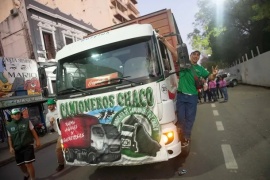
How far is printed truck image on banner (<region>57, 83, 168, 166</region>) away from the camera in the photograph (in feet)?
13.1

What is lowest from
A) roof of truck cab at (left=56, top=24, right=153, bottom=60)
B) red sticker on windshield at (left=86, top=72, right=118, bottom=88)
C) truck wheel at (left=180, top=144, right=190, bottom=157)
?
truck wheel at (left=180, top=144, right=190, bottom=157)

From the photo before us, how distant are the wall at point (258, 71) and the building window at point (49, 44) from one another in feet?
51.6

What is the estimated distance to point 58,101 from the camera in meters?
4.63

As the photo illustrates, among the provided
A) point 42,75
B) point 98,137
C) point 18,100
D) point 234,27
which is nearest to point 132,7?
point 234,27

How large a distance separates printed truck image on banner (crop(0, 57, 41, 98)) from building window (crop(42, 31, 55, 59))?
2.09m

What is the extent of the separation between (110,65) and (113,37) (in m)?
0.49

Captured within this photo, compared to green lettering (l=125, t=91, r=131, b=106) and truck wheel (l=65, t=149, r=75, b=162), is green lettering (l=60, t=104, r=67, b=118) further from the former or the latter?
green lettering (l=125, t=91, r=131, b=106)

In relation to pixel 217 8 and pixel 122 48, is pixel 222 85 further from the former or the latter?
pixel 217 8

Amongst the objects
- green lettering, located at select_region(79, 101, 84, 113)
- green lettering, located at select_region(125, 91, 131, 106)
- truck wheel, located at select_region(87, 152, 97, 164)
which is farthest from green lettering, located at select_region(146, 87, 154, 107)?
truck wheel, located at select_region(87, 152, 97, 164)

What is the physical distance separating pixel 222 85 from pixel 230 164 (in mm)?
10362

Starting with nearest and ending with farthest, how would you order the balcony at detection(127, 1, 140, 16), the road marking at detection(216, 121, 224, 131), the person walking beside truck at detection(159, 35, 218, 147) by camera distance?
the person walking beside truck at detection(159, 35, 218, 147) → the road marking at detection(216, 121, 224, 131) → the balcony at detection(127, 1, 140, 16)

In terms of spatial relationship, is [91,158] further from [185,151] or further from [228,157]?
[228,157]

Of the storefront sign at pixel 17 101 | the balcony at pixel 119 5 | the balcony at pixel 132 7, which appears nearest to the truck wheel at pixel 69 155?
the storefront sign at pixel 17 101

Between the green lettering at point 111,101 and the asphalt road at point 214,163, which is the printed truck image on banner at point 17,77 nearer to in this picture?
the asphalt road at point 214,163
